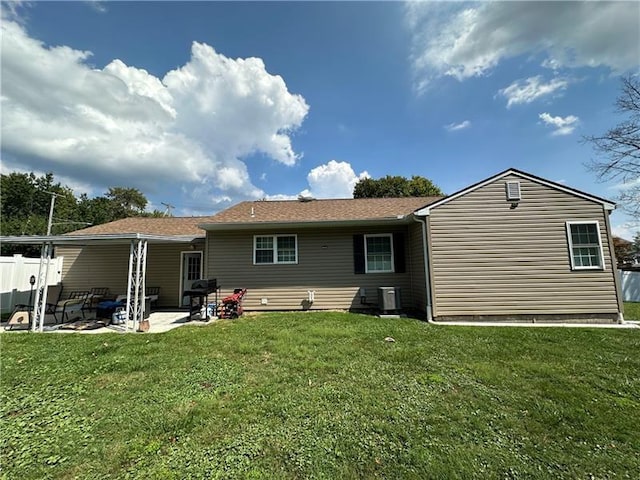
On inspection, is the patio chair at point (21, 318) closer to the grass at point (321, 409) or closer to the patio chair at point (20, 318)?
the patio chair at point (20, 318)

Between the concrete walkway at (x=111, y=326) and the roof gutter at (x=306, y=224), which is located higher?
the roof gutter at (x=306, y=224)

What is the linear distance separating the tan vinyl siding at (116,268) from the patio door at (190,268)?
18cm

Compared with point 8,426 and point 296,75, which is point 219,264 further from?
point 296,75

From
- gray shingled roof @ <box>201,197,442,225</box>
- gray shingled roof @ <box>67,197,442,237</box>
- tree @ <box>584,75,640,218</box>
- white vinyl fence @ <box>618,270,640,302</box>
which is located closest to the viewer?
gray shingled roof @ <box>201,197,442,225</box>

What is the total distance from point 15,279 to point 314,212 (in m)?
11.1

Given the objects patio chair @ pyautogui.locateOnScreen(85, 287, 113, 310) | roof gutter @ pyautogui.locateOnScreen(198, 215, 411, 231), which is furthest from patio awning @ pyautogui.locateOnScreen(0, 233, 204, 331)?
roof gutter @ pyautogui.locateOnScreen(198, 215, 411, 231)

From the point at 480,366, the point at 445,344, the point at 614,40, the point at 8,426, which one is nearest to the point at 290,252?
the point at 445,344

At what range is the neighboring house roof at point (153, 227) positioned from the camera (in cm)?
1130

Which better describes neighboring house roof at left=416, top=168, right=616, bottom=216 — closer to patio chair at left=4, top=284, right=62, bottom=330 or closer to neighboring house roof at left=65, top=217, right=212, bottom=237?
neighboring house roof at left=65, top=217, right=212, bottom=237

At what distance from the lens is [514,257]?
774 centimetres

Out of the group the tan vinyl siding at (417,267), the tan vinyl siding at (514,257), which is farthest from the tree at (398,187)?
the tan vinyl siding at (514,257)

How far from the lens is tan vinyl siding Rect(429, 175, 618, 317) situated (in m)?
7.55

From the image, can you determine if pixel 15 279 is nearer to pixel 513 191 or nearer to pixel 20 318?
pixel 20 318

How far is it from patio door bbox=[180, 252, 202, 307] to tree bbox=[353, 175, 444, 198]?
2146 centimetres
